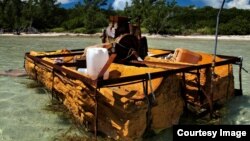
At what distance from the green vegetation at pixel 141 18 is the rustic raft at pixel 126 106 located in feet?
148

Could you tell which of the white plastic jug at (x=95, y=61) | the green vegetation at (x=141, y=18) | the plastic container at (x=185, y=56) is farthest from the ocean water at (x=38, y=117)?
the green vegetation at (x=141, y=18)

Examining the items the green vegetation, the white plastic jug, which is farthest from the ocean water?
the green vegetation

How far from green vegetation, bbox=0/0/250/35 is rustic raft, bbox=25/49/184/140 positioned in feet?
148

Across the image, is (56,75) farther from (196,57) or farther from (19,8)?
(19,8)

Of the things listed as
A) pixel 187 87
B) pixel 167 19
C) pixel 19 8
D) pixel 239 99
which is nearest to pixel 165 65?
pixel 187 87

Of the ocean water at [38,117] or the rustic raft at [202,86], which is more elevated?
the rustic raft at [202,86]

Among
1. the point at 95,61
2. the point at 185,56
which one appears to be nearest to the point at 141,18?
the point at 185,56

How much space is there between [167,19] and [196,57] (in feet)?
162

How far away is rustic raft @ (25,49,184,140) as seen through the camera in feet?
19.1

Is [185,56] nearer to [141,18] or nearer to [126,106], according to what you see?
[126,106]

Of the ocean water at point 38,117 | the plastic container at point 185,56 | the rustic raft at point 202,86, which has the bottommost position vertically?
the ocean water at point 38,117

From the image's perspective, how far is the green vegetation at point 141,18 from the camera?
53438mm

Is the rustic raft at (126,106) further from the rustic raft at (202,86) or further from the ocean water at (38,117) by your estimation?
the rustic raft at (202,86)

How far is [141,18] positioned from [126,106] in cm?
5034
